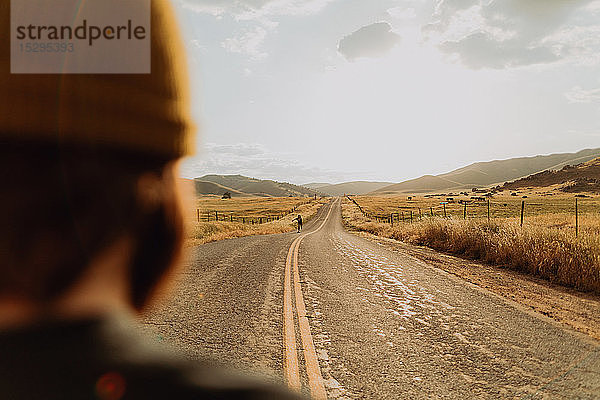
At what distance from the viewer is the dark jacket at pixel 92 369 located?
4.21ft

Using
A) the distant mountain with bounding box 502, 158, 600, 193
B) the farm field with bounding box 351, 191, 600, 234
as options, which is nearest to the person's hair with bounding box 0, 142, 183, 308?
the farm field with bounding box 351, 191, 600, 234

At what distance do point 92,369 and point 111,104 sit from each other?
1255 millimetres

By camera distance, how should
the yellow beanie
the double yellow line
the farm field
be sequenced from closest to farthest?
the yellow beanie → the double yellow line → the farm field

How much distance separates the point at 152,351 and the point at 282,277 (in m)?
3.56

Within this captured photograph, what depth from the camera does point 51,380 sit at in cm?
136

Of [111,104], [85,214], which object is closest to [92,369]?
[85,214]

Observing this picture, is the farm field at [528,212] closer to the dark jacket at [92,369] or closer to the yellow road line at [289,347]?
the yellow road line at [289,347]

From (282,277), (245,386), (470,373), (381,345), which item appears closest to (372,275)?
(282,277)

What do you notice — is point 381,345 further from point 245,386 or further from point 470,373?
point 245,386

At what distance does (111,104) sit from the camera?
1.07 meters

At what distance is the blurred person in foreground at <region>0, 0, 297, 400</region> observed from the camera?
37.1 inches

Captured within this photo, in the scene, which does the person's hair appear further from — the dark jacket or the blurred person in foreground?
the dark jacket

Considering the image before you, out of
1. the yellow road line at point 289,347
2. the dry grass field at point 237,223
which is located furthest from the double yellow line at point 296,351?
the dry grass field at point 237,223

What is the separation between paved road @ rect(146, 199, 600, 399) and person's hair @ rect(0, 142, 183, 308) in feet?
2.40
